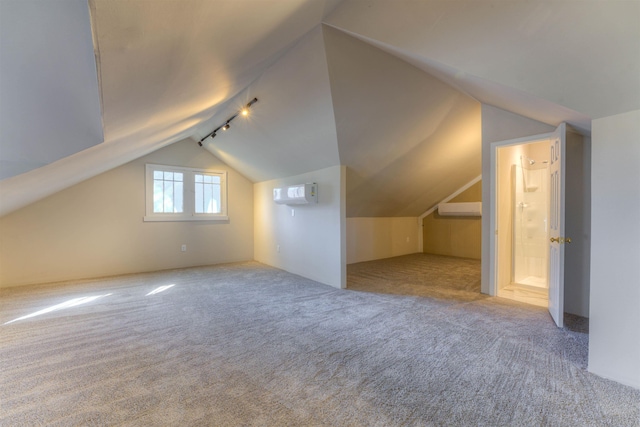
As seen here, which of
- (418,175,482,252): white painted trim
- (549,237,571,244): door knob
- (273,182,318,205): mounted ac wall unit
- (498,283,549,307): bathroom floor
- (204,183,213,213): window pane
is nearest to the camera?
(549,237,571,244): door knob

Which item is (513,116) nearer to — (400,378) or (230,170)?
(400,378)

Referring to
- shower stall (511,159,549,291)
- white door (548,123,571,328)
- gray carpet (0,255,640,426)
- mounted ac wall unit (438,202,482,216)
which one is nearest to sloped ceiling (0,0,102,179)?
gray carpet (0,255,640,426)

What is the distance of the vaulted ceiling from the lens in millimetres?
1156

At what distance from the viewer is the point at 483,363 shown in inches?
84.4

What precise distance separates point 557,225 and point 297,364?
287cm

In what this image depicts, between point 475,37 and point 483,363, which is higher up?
point 475,37

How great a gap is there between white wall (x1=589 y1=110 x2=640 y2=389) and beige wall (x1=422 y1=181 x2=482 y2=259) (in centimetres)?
527

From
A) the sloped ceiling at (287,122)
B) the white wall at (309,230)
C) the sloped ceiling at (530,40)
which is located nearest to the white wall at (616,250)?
the sloped ceiling at (530,40)

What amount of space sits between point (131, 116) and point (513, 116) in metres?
4.26

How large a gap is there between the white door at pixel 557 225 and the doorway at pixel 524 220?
0.86 metres

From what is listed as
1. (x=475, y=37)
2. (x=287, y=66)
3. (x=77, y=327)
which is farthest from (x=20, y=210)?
(x=475, y=37)

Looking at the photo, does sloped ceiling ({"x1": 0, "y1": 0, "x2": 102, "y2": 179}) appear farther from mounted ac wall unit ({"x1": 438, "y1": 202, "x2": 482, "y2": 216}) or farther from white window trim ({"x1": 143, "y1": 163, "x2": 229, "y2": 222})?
mounted ac wall unit ({"x1": 438, "y1": 202, "x2": 482, "y2": 216})

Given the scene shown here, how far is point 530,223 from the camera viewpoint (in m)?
4.46

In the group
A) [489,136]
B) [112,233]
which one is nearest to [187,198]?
[112,233]
